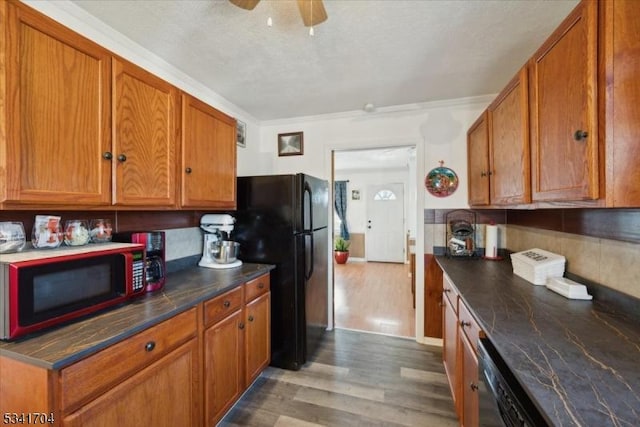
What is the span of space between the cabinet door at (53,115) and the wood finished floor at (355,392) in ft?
5.33

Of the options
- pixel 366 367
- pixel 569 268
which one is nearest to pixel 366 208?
pixel 366 367

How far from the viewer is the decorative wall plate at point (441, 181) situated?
8.51 ft

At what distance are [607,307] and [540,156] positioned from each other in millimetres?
759

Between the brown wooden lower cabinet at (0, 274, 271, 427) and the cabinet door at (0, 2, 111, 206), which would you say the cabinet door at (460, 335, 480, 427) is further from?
the cabinet door at (0, 2, 111, 206)

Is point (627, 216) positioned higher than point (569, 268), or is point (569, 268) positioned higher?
point (627, 216)

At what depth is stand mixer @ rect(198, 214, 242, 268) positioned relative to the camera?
206 cm

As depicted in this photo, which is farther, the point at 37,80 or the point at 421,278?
the point at 421,278

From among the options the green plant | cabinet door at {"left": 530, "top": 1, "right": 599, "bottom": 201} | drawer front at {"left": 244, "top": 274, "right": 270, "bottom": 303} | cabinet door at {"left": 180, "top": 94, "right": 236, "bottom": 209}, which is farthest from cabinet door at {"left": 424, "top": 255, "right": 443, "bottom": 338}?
the green plant

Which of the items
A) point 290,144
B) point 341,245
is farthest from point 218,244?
point 341,245

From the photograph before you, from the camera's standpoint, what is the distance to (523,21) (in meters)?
1.50

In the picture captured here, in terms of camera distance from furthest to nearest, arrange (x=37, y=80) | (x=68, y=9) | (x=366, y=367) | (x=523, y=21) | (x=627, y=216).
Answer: (x=366, y=367) → (x=523, y=21) → (x=68, y=9) → (x=627, y=216) → (x=37, y=80)

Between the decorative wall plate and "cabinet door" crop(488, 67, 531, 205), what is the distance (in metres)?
0.69

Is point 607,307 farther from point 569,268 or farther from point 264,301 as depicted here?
point 264,301

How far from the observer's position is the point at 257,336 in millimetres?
1947
